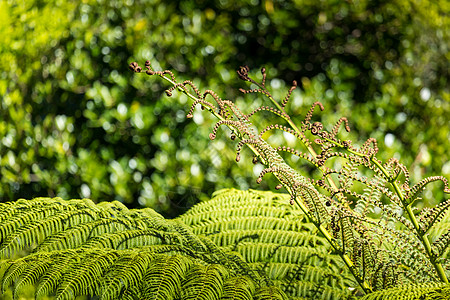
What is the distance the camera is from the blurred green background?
149 inches

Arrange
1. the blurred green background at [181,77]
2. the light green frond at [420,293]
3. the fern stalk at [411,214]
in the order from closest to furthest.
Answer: the light green frond at [420,293], the fern stalk at [411,214], the blurred green background at [181,77]

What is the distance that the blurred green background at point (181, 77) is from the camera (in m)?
3.78

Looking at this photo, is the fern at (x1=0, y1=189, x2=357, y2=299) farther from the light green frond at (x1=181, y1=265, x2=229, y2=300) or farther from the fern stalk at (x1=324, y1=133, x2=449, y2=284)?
the fern stalk at (x1=324, y1=133, x2=449, y2=284)

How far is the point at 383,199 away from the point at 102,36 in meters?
2.51

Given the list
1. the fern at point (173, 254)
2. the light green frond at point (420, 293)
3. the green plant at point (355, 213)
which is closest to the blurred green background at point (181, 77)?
the fern at point (173, 254)

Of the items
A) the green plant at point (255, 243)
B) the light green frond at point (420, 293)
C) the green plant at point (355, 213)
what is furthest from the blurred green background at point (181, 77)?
the light green frond at point (420, 293)

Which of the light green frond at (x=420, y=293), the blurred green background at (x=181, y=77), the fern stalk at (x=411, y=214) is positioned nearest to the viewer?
the light green frond at (x=420, y=293)

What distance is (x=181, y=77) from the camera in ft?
13.7

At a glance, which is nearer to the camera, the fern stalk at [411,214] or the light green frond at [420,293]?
the light green frond at [420,293]

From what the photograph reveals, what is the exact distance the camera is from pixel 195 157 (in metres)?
3.81

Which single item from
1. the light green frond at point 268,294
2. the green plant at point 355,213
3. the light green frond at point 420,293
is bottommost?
the light green frond at point 268,294

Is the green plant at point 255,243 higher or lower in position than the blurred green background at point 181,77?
lower

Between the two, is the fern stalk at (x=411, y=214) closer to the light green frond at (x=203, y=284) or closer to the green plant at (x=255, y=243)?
the green plant at (x=255, y=243)

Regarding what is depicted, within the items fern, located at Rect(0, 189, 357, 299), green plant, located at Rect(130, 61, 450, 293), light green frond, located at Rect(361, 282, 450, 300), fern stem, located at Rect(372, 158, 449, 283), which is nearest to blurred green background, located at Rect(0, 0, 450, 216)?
fern, located at Rect(0, 189, 357, 299)
